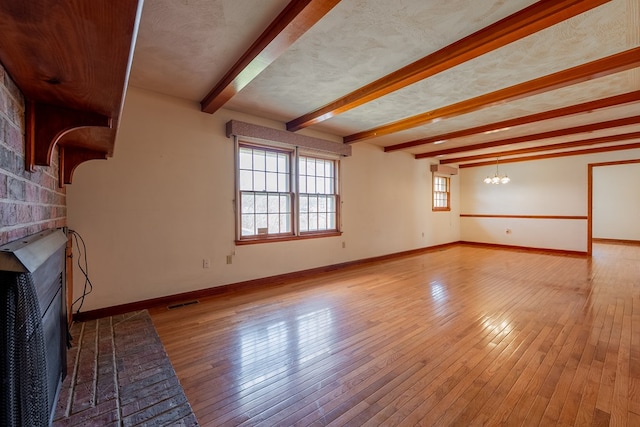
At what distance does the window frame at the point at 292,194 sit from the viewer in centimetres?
398

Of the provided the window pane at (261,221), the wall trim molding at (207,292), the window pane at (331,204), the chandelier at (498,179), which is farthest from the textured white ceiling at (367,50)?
the chandelier at (498,179)

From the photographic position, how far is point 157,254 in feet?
11.1

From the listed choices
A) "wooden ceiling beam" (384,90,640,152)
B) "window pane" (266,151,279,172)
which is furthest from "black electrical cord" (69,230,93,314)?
"wooden ceiling beam" (384,90,640,152)

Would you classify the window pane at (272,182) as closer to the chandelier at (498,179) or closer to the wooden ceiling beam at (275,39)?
the wooden ceiling beam at (275,39)

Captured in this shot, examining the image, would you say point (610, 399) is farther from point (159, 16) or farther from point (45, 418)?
point (159, 16)

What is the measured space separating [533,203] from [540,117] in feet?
13.7

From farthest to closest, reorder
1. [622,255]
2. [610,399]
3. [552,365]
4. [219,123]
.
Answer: [622,255], [219,123], [552,365], [610,399]

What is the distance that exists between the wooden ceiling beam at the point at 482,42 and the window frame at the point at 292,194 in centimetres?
152

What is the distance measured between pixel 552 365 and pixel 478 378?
0.68 m

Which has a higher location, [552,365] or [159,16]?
[159,16]

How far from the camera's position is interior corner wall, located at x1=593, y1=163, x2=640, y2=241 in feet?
27.5

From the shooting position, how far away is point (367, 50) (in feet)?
8.00

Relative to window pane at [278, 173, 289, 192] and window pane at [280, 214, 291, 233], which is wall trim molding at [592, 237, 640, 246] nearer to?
window pane at [280, 214, 291, 233]

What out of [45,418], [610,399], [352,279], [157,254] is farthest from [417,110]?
[45,418]
